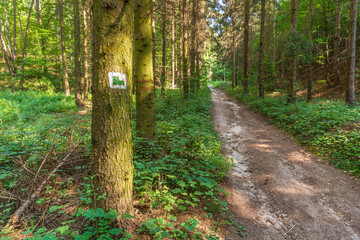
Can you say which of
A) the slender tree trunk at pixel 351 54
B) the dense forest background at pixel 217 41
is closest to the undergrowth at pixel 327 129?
the slender tree trunk at pixel 351 54

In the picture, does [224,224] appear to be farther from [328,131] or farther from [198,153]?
[328,131]

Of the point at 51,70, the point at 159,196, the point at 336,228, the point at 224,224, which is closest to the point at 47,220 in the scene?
the point at 159,196

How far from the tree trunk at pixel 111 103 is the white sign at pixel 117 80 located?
0.02 meters

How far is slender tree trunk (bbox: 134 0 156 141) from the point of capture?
4516 millimetres

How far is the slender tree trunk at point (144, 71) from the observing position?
452 cm

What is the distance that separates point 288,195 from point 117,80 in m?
4.68

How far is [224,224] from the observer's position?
3.23m

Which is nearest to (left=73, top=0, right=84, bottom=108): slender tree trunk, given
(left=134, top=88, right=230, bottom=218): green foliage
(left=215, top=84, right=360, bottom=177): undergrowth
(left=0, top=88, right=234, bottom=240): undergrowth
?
(left=0, top=88, right=234, bottom=240): undergrowth

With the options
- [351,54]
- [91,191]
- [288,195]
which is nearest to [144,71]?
[91,191]

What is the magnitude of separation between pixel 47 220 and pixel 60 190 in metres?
0.56

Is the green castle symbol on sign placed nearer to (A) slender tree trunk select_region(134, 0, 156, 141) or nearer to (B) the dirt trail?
(A) slender tree trunk select_region(134, 0, 156, 141)

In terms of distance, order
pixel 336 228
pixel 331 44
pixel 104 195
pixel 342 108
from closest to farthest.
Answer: pixel 104 195
pixel 336 228
pixel 342 108
pixel 331 44

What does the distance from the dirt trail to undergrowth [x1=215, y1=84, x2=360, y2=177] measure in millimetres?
449

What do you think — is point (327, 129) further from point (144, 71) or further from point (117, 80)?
point (117, 80)
